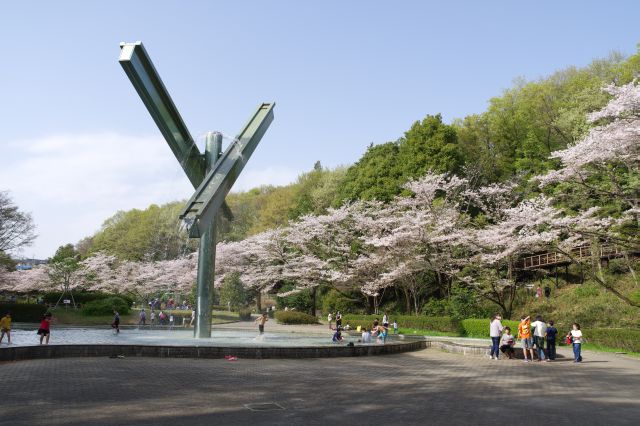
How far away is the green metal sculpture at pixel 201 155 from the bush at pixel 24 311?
2352cm

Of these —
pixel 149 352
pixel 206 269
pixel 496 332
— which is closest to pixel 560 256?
pixel 496 332

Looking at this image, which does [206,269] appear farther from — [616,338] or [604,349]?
[616,338]

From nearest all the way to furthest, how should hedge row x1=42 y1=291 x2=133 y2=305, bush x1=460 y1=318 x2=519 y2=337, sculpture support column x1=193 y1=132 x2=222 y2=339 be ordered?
1. sculpture support column x1=193 y1=132 x2=222 y2=339
2. bush x1=460 y1=318 x2=519 y2=337
3. hedge row x1=42 y1=291 x2=133 y2=305

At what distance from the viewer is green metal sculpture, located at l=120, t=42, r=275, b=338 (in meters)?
17.8

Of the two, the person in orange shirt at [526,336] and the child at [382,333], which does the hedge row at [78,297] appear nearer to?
the child at [382,333]

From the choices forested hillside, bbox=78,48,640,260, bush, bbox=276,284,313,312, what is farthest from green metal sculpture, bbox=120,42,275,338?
bush, bbox=276,284,313,312

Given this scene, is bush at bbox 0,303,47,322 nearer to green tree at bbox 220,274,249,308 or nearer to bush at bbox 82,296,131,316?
bush at bbox 82,296,131,316

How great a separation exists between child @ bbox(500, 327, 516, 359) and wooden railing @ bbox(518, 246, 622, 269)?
14937 millimetres

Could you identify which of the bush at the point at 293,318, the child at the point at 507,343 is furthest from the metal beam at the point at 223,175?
the bush at the point at 293,318

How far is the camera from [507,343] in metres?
20.0

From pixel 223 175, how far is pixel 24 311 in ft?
89.9

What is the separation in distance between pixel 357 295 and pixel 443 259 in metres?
13.3

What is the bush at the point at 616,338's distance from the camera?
22.4 meters

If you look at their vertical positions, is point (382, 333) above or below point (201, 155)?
below
